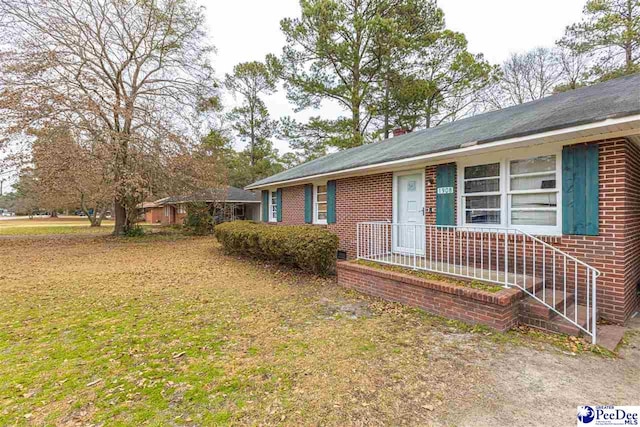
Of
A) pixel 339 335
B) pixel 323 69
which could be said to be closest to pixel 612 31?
pixel 323 69

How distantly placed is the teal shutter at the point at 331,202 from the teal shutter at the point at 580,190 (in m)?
5.77

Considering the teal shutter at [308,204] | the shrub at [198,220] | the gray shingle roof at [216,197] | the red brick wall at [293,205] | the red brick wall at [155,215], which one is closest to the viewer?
the teal shutter at [308,204]

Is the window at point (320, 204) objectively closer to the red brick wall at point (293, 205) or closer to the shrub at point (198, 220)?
the red brick wall at point (293, 205)

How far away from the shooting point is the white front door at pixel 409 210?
269 inches

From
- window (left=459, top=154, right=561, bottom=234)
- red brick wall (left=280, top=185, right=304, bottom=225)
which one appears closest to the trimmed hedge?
red brick wall (left=280, top=185, right=304, bottom=225)

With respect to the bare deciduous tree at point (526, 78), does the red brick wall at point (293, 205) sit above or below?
below

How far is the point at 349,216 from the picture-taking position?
8.69 m

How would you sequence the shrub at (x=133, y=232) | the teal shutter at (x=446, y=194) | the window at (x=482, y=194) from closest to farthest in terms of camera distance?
the window at (x=482, y=194) → the teal shutter at (x=446, y=194) → the shrub at (x=133, y=232)

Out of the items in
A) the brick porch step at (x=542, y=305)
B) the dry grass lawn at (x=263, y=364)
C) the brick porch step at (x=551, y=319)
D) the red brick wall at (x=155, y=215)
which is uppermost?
the red brick wall at (x=155, y=215)

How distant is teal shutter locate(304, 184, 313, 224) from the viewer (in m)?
10.5

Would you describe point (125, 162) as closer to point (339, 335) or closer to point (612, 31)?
point (339, 335)

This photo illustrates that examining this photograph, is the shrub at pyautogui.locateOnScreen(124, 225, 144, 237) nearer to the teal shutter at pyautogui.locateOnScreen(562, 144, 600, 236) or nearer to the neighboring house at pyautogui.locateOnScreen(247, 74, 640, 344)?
the neighboring house at pyautogui.locateOnScreen(247, 74, 640, 344)

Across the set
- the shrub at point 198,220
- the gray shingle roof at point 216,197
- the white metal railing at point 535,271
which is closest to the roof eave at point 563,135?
the white metal railing at point 535,271

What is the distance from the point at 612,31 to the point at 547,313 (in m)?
17.2
